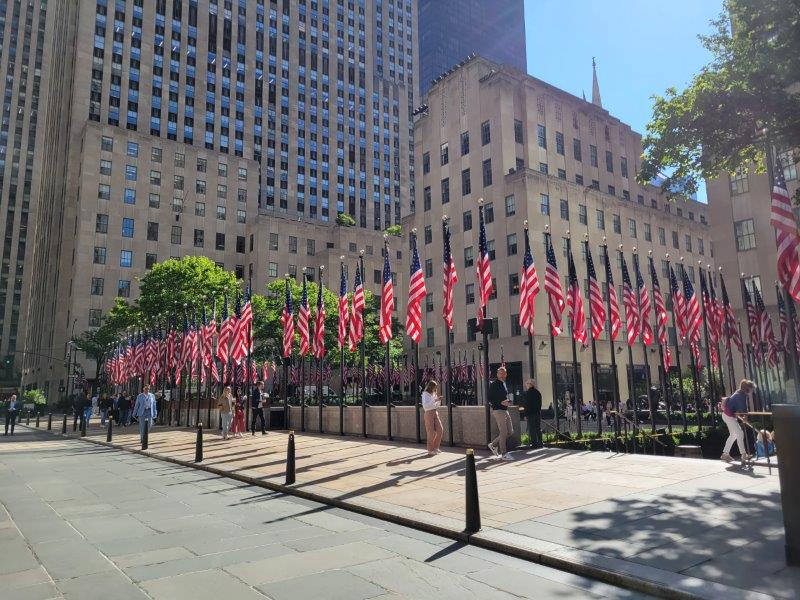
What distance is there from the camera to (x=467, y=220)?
57.4m

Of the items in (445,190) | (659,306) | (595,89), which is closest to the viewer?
(659,306)

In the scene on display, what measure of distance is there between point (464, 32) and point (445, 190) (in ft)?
448

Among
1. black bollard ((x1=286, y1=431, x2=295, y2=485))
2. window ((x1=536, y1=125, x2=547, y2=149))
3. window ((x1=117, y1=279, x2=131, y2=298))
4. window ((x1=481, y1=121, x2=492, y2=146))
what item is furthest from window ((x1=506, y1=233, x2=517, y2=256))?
window ((x1=117, y1=279, x2=131, y2=298))

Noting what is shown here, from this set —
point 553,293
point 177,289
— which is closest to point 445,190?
point 177,289

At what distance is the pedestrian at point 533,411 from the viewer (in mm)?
16250

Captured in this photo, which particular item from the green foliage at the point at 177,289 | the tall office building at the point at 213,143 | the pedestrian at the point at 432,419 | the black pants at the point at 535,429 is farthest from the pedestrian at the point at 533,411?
the tall office building at the point at 213,143

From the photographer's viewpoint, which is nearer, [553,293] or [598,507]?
[598,507]

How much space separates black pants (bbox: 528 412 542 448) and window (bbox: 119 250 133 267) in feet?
239

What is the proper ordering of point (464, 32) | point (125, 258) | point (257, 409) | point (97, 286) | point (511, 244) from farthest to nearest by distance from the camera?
point (464, 32) → point (125, 258) → point (97, 286) → point (511, 244) → point (257, 409)

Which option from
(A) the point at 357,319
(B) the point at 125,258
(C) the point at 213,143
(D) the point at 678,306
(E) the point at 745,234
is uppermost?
(C) the point at 213,143

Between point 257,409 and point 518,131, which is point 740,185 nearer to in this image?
point 518,131

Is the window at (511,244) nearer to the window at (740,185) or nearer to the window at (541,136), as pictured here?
the window at (541,136)

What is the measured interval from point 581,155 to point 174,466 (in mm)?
54143

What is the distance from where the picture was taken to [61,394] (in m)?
76.9
